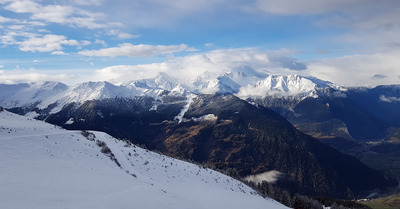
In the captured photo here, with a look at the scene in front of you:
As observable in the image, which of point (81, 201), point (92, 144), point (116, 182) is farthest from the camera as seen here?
point (92, 144)

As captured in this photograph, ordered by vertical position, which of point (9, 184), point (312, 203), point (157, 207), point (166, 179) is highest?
point (9, 184)

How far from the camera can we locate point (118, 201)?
2436 centimetres

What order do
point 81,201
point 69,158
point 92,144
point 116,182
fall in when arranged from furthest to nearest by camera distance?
point 92,144
point 69,158
point 116,182
point 81,201

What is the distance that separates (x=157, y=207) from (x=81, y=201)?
22.2 feet

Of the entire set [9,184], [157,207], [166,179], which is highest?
[9,184]

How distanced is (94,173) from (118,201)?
43.1 feet

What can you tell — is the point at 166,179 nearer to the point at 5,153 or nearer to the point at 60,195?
the point at 5,153

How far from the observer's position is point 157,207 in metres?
25.6

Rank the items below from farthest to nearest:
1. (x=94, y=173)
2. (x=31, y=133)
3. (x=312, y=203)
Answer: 1. (x=312, y=203)
2. (x=31, y=133)
3. (x=94, y=173)

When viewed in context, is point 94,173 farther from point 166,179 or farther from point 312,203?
point 312,203

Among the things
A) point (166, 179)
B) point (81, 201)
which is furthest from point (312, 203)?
point (81, 201)

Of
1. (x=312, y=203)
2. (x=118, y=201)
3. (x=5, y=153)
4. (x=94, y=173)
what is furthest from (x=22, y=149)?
(x=312, y=203)

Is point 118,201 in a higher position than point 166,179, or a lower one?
higher

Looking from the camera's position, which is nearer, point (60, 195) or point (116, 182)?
point (60, 195)
